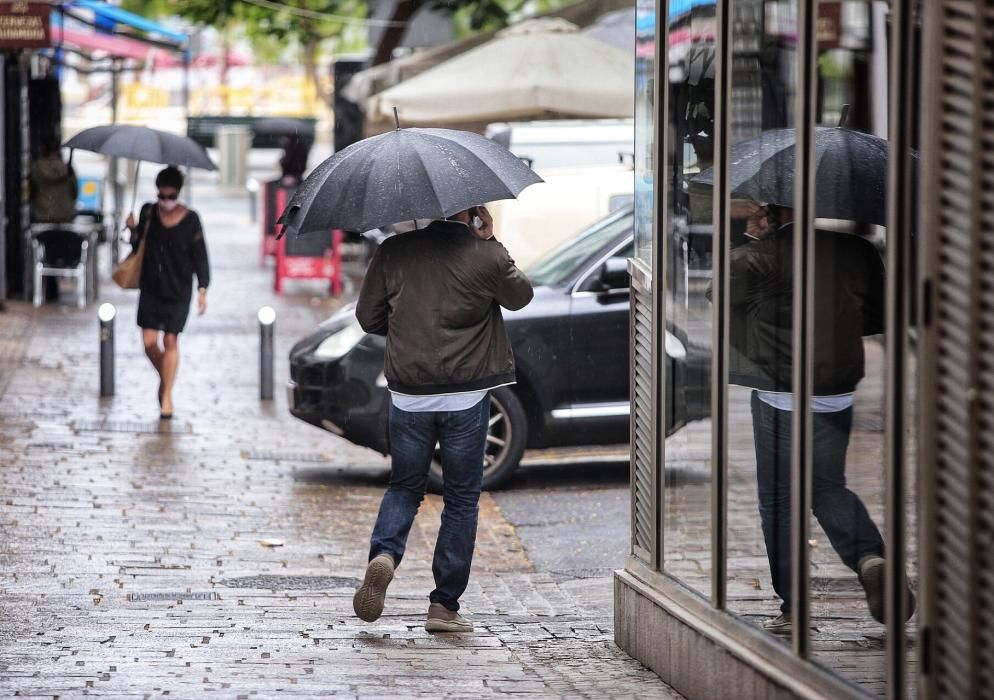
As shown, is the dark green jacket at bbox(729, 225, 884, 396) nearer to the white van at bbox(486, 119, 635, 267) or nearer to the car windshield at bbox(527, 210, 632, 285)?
the car windshield at bbox(527, 210, 632, 285)

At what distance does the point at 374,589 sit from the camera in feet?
20.8

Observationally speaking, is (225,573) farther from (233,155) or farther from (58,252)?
(233,155)

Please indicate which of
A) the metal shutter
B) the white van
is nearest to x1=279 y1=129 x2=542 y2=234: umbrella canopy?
the metal shutter

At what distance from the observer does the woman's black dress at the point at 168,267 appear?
38.3ft

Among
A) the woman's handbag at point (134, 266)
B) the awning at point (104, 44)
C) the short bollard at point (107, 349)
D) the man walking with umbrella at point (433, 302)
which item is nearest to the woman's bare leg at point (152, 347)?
the woman's handbag at point (134, 266)

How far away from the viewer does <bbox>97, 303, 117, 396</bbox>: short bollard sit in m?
12.4

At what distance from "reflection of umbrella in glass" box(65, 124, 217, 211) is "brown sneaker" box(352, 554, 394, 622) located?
6.07 m

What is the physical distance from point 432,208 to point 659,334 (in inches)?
37.7

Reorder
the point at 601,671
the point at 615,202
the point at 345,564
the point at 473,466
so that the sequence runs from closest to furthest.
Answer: the point at 601,671
the point at 473,466
the point at 345,564
the point at 615,202

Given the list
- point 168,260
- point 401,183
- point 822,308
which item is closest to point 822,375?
point 822,308

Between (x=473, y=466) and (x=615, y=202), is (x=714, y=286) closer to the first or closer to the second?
(x=473, y=466)

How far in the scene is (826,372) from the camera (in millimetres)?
4777

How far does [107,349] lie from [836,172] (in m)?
8.77

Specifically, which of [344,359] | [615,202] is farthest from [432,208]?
[615,202]
